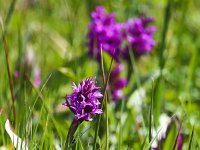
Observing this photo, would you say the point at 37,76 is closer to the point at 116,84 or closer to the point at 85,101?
the point at 116,84

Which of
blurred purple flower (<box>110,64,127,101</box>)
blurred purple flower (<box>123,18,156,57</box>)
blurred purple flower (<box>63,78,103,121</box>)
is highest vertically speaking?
blurred purple flower (<box>123,18,156,57</box>)

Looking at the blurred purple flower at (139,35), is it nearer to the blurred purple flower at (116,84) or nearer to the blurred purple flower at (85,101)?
the blurred purple flower at (116,84)

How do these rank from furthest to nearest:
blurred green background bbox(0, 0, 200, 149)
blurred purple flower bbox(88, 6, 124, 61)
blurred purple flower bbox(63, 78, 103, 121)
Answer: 1. blurred purple flower bbox(88, 6, 124, 61)
2. blurred green background bbox(0, 0, 200, 149)
3. blurred purple flower bbox(63, 78, 103, 121)

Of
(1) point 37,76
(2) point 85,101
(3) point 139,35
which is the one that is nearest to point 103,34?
(3) point 139,35

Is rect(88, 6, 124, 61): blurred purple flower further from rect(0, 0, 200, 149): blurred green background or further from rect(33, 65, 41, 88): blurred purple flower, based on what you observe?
rect(33, 65, 41, 88): blurred purple flower

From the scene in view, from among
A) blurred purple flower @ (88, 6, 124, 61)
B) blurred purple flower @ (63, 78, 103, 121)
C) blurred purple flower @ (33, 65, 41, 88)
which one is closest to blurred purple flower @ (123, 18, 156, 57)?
blurred purple flower @ (88, 6, 124, 61)

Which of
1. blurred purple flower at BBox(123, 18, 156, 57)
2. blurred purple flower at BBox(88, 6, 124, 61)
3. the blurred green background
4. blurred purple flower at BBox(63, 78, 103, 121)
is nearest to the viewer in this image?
blurred purple flower at BBox(63, 78, 103, 121)
